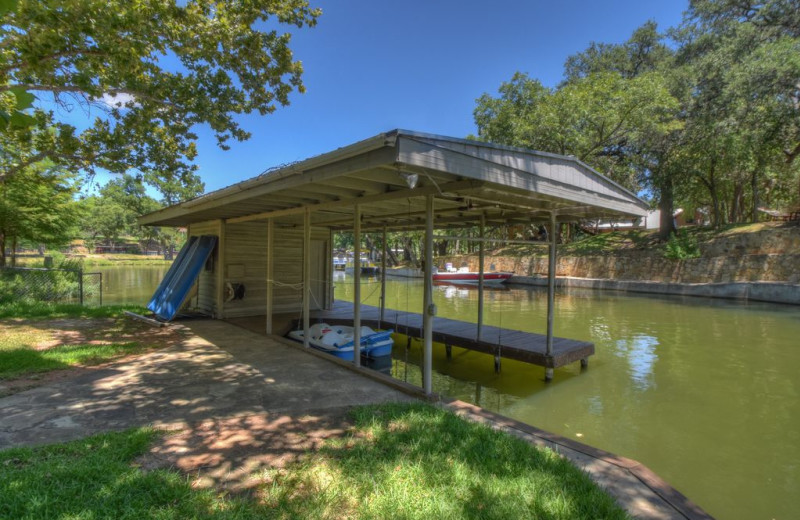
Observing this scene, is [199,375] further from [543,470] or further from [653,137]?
[653,137]

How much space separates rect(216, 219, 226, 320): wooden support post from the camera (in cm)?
775

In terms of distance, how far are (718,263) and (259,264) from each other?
62.5 ft

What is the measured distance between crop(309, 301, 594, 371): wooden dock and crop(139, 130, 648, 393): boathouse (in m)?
0.18

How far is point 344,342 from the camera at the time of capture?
593 centimetres

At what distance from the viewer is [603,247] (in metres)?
22.4

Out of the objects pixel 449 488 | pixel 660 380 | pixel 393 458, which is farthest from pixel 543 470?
pixel 660 380

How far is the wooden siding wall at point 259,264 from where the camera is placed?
26.2 ft

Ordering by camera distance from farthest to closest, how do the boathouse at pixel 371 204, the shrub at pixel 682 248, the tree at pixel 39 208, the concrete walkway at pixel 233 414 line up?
the shrub at pixel 682 248
the tree at pixel 39 208
the boathouse at pixel 371 204
the concrete walkway at pixel 233 414

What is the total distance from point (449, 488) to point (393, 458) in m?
0.46

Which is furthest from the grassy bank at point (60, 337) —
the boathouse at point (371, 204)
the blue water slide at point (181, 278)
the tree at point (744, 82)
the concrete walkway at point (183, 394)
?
the tree at point (744, 82)

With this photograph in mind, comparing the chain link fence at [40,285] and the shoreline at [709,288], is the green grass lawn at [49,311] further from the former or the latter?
the shoreline at [709,288]

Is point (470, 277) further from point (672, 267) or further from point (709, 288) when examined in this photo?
point (709, 288)

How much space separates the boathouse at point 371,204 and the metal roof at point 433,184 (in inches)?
0.4

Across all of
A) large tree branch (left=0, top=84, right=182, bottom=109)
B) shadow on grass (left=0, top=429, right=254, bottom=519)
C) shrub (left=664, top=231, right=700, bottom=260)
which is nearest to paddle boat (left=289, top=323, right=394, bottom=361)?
shadow on grass (left=0, top=429, right=254, bottom=519)
